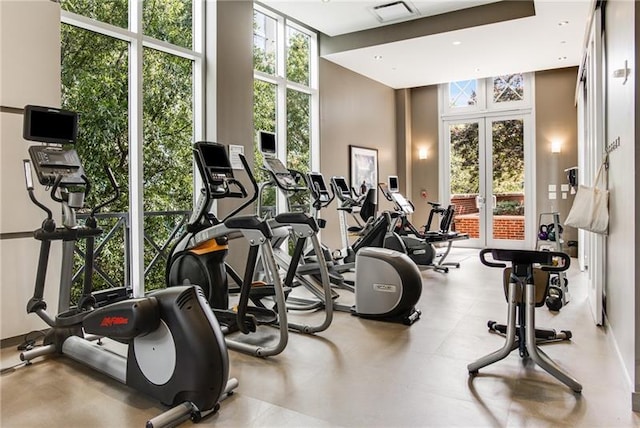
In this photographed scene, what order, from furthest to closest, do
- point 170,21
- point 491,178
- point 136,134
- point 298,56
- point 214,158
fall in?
point 491,178 < point 298,56 < point 170,21 < point 136,134 < point 214,158

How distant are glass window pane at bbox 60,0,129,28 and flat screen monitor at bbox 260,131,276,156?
2.05 m

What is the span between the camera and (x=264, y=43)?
7051mm

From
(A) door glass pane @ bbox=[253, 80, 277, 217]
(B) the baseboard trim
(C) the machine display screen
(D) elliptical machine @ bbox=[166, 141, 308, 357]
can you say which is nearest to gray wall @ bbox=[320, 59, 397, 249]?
(A) door glass pane @ bbox=[253, 80, 277, 217]

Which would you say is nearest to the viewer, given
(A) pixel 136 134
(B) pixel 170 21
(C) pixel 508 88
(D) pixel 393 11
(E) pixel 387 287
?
(E) pixel 387 287

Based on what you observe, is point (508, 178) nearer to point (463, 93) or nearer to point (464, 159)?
point (464, 159)

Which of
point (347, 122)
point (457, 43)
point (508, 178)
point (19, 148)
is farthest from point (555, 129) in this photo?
point (19, 148)

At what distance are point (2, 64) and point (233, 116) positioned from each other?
273 cm

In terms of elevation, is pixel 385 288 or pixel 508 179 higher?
pixel 508 179

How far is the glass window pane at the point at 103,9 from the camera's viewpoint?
4391mm

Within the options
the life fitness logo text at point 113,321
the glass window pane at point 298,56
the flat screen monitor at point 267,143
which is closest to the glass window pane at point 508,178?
the glass window pane at point 298,56

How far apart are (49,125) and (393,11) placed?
539 cm

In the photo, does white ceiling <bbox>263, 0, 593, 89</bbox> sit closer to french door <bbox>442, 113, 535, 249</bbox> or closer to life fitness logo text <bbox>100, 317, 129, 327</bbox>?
french door <bbox>442, 113, 535, 249</bbox>

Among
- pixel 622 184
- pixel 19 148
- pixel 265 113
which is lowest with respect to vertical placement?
pixel 622 184

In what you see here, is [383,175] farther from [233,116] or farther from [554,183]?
[233,116]
